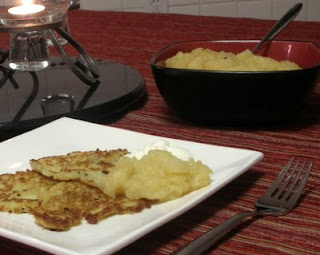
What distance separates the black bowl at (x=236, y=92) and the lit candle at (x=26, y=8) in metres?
0.28

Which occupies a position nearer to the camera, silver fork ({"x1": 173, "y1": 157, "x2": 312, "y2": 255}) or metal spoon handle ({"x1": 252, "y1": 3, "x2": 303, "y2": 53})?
silver fork ({"x1": 173, "y1": 157, "x2": 312, "y2": 255})

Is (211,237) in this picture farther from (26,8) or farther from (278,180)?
(26,8)

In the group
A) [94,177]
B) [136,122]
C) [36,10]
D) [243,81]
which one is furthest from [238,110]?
[36,10]

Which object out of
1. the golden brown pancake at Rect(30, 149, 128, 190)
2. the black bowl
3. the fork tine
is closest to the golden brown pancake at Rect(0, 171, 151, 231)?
the golden brown pancake at Rect(30, 149, 128, 190)

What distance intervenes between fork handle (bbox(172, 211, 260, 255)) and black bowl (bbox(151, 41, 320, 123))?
27 cm

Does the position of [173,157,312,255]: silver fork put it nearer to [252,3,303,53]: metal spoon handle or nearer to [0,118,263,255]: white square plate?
[0,118,263,255]: white square plate

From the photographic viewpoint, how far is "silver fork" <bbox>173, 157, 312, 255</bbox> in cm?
58

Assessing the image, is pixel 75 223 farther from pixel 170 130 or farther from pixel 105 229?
pixel 170 130

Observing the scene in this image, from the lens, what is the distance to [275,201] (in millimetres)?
690

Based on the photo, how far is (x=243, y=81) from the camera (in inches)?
34.6

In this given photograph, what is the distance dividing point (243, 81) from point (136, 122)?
0.20 m

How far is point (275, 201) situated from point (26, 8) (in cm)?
62

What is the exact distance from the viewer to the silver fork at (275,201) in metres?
0.58

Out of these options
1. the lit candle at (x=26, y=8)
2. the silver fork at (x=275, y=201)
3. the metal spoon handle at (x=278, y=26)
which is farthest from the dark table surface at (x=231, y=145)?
the lit candle at (x=26, y=8)
